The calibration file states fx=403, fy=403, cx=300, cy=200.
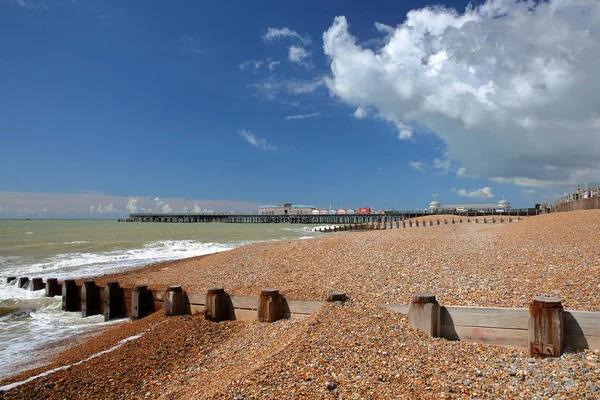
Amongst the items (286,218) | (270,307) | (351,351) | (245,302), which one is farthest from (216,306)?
(286,218)

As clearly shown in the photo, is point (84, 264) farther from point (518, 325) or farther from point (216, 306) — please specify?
point (518, 325)

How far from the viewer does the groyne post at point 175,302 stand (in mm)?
7641

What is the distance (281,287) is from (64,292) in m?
Answer: 5.99

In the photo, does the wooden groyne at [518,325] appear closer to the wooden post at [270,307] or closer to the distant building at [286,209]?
the wooden post at [270,307]

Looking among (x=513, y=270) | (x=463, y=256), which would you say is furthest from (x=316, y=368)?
(x=463, y=256)

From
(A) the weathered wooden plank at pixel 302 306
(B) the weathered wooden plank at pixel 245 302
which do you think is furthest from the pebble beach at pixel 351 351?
(B) the weathered wooden plank at pixel 245 302

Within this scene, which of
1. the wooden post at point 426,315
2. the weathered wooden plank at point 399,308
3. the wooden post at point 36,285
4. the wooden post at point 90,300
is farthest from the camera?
the wooden post at point 36,285

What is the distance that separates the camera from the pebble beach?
4.12 metres

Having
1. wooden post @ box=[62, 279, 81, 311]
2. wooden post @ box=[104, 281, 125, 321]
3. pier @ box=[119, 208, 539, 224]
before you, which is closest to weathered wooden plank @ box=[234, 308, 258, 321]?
wooden post @ box=[104, 281, 125, 321]

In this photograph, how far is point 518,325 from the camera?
4.84m

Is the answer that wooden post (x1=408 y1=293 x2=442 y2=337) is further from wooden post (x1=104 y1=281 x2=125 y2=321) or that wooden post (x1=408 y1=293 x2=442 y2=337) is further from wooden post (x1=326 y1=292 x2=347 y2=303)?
wooden post (x1=104 y1=281 x2=125 y2=321)

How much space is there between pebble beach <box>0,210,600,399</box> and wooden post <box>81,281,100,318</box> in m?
1.89

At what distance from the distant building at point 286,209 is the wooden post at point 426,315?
13144 cm

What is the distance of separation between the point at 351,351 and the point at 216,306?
3.04 meters
